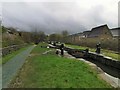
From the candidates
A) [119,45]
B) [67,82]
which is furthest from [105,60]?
[67,82]

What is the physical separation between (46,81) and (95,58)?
20.6 m

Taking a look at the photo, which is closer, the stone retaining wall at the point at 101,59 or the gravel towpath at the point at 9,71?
the gravel towpath at the point at 9,71

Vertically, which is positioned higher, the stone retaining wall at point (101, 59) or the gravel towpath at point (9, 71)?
the gravel towpath at point (9, 71)

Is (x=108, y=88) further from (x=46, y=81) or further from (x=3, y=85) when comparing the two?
(x=3, y=85)

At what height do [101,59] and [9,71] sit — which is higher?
[9,71]

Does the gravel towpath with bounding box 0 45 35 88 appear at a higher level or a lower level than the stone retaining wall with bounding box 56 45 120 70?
higher

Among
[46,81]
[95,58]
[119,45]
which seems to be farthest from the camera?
[119,45]

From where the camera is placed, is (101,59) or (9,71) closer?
(9,71)

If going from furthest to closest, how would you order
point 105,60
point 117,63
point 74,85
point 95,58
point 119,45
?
point 119,45, point 95,58, point 105,60, point 117,63, point 74,85

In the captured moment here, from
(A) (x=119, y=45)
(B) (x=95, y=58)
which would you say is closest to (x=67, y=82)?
(B) (x=95, y=58)

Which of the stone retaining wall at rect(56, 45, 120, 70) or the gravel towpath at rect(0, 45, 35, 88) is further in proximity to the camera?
the stone retaining wall at rect(56, 45, 120, 70)

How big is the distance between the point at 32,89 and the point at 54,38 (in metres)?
135

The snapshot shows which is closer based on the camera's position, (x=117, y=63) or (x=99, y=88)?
(x=99, y=88)

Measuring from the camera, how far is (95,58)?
29.2 metres
